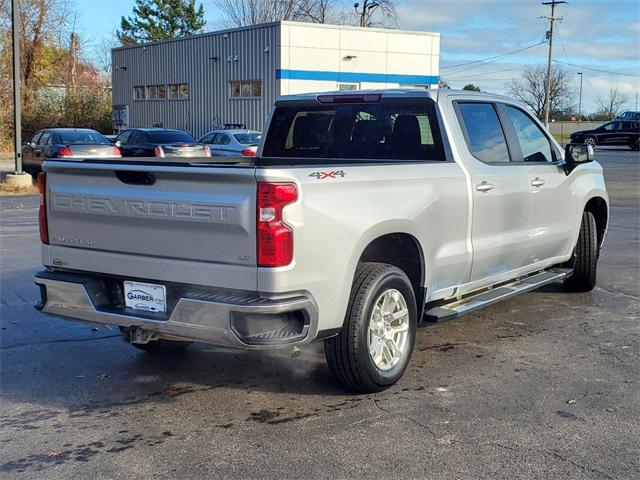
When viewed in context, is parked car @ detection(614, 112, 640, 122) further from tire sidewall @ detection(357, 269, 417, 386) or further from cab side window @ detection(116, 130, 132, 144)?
tire sidewall @ detection(357, 269, 417, 386)

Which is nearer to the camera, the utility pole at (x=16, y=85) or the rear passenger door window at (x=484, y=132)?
the rear passenger door window at (x=484, y=132)

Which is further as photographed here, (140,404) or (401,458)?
(140,404)

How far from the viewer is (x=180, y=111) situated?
128 feet

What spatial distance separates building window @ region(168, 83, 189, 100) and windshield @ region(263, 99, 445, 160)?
109ft

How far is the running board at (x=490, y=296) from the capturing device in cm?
538

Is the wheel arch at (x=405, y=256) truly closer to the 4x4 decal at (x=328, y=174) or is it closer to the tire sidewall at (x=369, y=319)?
the tire sidewall at (x=369, y=319)

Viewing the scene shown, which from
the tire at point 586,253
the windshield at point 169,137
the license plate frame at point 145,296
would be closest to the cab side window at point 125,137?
the windshield at point 169,137

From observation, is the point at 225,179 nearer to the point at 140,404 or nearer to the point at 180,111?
the point at 140,404

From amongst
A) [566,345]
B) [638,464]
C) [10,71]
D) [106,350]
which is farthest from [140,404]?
[10,71]

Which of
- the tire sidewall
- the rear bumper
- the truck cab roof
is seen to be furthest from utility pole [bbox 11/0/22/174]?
the tire sidewall

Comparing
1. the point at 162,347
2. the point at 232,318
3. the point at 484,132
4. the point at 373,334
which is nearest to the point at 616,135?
the point at 484,132

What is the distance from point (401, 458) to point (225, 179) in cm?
176

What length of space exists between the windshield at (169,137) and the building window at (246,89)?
11.5 metres

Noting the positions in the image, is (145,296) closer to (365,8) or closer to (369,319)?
(369,319)
